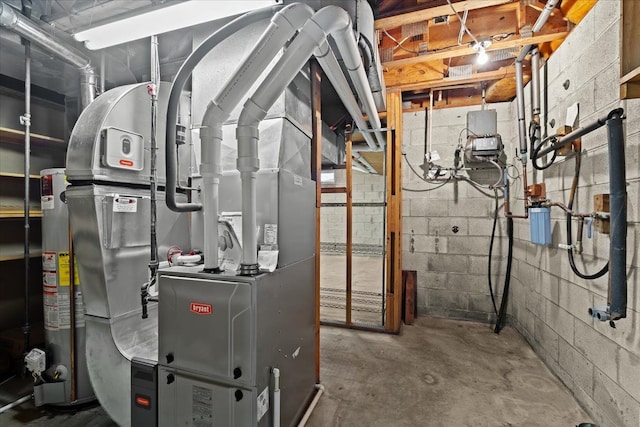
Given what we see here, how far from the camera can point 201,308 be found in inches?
→ 46.9

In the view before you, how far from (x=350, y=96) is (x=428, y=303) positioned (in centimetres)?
257

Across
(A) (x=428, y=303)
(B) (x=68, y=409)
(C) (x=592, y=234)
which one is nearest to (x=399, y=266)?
(A) (x=428, y=303)

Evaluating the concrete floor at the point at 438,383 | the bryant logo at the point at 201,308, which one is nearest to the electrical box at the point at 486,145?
the concrete floor at the point at 438,383

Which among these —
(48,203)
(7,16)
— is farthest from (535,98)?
(48,203)

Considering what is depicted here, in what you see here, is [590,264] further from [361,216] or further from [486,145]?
[361,216]

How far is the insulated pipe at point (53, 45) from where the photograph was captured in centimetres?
152

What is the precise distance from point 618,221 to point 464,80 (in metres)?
2.00

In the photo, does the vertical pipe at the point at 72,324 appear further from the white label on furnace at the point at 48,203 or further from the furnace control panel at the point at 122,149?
the furnace control panel at the point at 122,149

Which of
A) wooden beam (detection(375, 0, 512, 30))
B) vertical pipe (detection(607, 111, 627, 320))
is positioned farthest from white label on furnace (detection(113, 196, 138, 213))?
vertical pipe (detection(607, 111, 627, 320))

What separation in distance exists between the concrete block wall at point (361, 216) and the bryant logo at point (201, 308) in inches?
245

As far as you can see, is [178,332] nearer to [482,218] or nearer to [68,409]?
[68,409]

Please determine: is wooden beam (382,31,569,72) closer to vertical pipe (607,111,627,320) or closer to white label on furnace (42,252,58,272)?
vertical pipe (607,111,627,320)

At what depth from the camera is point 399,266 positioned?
3.00 metres

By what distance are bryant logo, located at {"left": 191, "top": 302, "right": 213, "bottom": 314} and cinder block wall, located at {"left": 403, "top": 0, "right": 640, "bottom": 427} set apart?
1.90 metres
